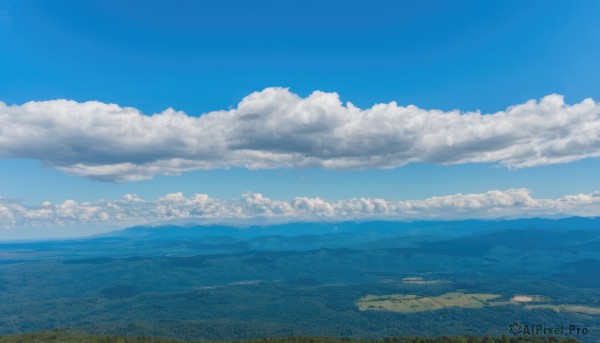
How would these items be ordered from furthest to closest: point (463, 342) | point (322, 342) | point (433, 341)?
point (322, 342), point (433, 341), point (463, 342)

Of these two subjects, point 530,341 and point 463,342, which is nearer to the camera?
point 463,342

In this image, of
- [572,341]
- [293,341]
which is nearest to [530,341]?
[572,341]

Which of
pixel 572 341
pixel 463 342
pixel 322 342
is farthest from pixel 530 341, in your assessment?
pixel 322 342

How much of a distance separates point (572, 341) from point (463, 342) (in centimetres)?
4523

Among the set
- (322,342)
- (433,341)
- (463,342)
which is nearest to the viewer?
A: (463,342)

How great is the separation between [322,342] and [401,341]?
37.3 m

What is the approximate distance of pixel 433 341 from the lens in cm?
18312

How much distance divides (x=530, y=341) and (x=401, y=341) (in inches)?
2185

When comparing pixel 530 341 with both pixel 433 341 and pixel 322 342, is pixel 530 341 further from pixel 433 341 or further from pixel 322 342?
pixel 322 342

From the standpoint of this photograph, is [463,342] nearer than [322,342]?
Yes

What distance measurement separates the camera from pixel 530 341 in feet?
602

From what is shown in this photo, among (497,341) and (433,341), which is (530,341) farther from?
(433,341)

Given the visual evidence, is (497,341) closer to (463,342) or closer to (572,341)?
(463,342)

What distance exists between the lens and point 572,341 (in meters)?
172
